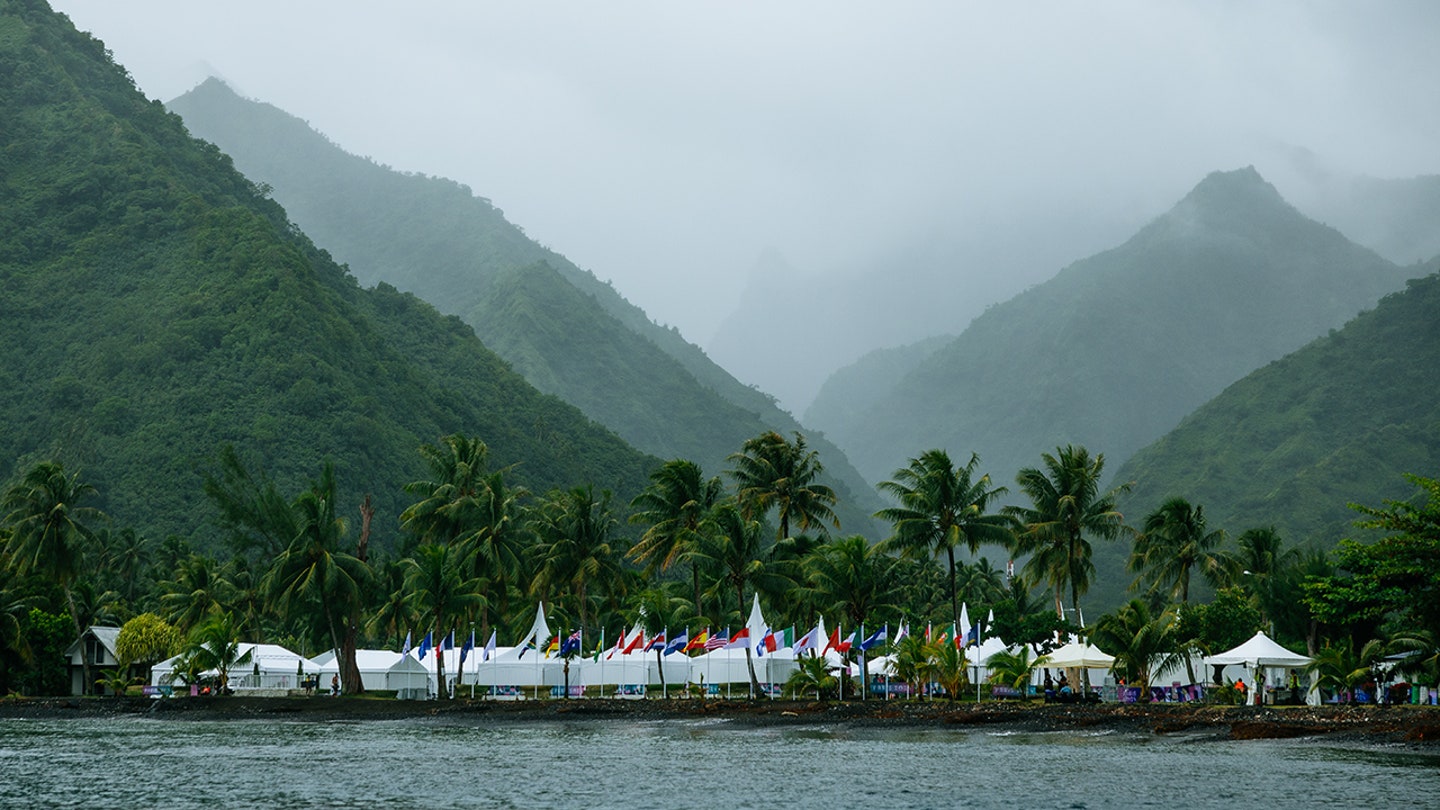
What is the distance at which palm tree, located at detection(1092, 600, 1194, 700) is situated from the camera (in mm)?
54531

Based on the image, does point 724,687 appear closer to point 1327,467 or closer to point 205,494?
point 205,494

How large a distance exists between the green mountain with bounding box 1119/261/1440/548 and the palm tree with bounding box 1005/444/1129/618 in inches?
2732

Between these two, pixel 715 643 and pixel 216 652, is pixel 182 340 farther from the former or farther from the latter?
pixel 715 643

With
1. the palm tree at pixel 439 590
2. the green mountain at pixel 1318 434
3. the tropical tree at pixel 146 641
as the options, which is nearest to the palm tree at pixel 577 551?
the palm tree at pixel 439 590

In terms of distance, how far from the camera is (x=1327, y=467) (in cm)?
14125

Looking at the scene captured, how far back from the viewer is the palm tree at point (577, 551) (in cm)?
7438

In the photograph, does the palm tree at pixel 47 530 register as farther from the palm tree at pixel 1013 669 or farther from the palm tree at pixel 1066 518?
the palm tree at pixel 1066 518

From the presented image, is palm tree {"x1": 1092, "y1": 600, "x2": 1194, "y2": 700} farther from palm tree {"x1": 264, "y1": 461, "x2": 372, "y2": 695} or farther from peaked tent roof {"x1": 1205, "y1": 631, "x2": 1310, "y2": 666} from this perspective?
palm tree {"x1": 264, "y1": 461, "x2": 372, "y2": 695}

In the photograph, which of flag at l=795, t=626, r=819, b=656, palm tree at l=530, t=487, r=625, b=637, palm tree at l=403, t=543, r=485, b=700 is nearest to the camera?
flag at l=795, t=626, r=819, b=656

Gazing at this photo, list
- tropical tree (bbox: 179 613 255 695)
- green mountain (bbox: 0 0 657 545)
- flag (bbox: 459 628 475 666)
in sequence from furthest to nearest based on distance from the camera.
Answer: green mountain (bbox: 0 0 657 545), tropical tree (bbox: 179 613 255 695), flag (bbox: 459 628 475 666)

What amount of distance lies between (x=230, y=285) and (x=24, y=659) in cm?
7475

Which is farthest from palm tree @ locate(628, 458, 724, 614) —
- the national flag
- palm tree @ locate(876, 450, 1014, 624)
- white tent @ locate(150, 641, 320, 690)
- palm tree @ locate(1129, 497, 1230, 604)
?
palm tree @ locate(1129, 497, 1230, 604)

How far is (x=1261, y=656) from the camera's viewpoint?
5062 cm

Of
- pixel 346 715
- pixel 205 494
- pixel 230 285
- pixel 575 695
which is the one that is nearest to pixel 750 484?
pixel 575 695
